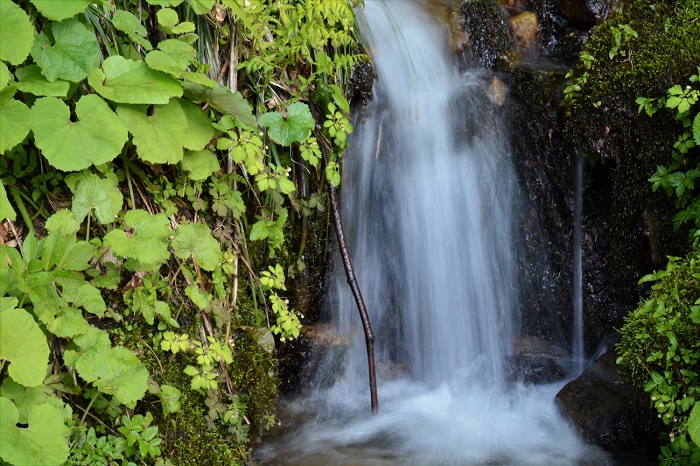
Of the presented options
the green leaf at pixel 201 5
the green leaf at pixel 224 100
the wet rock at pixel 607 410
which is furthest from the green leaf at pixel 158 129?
the wet rock at pixel 607 410

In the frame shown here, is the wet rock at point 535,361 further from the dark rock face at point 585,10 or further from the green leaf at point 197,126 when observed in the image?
the dark rock face at point 585,10

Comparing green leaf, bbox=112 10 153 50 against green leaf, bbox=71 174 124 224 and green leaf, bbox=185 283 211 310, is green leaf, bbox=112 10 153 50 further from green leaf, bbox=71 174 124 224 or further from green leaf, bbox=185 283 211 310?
green leaf, bbox=185 283 211 310

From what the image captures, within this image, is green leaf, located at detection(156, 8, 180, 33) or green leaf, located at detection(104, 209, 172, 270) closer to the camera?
green leaf, located at detection(104, 209, 172, 270)

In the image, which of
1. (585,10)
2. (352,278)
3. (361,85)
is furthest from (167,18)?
(585,10)

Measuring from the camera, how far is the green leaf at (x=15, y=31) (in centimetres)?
234

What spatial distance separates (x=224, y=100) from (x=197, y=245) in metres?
0.67

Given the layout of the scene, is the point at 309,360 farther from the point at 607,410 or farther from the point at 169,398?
the point at 607,410

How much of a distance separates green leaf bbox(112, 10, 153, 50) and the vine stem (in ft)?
3.85

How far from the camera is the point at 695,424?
2500 millimetres

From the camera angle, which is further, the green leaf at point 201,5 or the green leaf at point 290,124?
the green leaf at point 290,124

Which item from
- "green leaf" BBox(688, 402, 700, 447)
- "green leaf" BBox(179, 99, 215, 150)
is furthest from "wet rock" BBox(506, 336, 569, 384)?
"green leaf" BBox(179, 99, 215, 150)

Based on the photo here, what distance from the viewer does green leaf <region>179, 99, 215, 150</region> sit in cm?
292

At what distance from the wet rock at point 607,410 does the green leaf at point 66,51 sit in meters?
2.89

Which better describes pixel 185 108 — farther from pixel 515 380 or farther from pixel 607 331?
pixel 607 331
